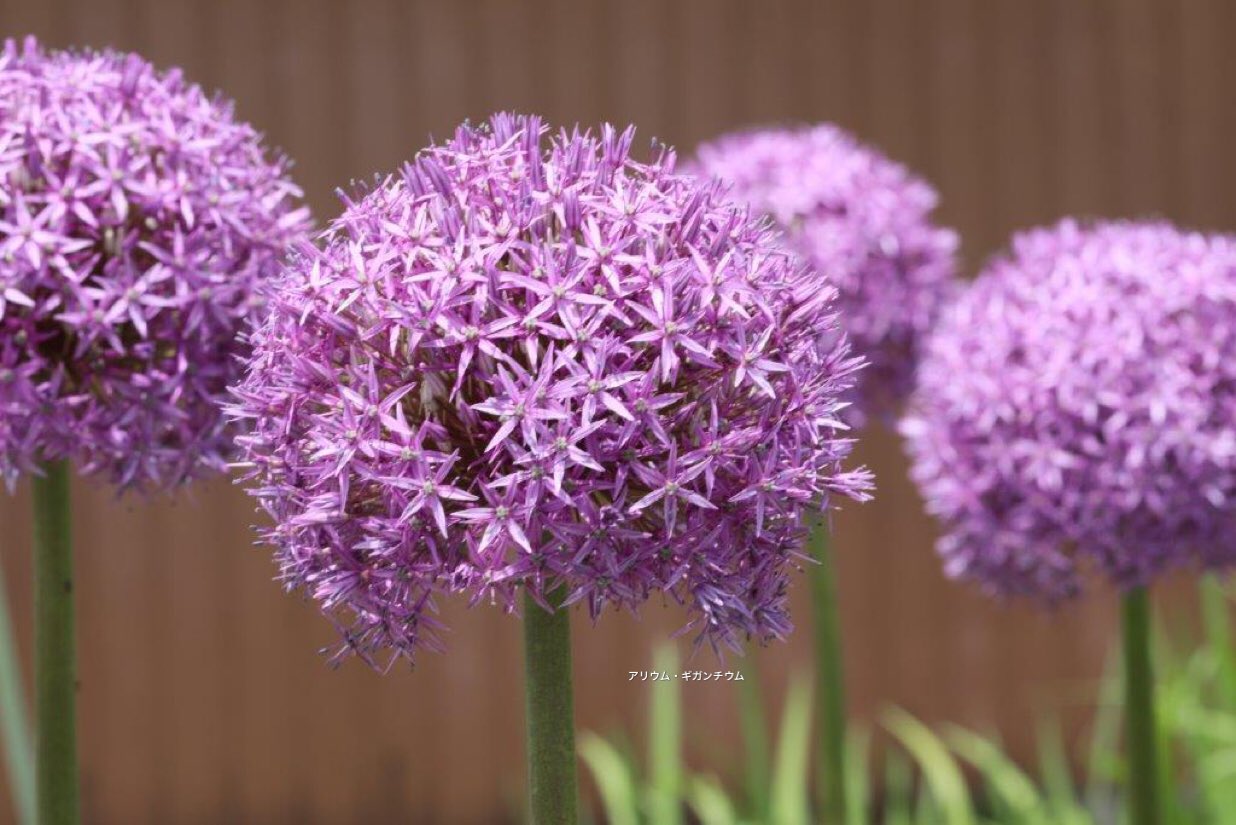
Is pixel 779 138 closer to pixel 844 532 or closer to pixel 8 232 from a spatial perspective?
pixel 8 232

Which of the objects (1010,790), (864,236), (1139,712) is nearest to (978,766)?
(1010,790)

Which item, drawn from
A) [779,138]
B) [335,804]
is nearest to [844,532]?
[335,804]

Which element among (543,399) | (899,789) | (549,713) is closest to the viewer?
(543,399)

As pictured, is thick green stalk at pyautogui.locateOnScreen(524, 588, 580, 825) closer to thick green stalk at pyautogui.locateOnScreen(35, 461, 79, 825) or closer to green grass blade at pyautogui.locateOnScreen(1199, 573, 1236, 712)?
thick green stalk at pyautogui.locateOnScreen(35, 461, 79, 825)

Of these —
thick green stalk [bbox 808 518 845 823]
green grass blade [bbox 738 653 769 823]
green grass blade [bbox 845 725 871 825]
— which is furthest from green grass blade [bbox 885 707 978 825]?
thick green stalk [bbox 808 518 845 823]

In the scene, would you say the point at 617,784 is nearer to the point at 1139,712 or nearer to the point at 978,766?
the point at 978,766
